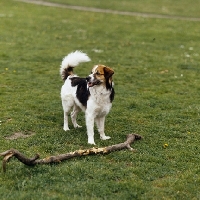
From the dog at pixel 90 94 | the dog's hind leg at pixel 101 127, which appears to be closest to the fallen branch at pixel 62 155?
the dog's hind leg at pixel 101 127

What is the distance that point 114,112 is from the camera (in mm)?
9734

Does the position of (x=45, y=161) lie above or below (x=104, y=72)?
below

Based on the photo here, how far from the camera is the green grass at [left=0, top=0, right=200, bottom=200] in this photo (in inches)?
232

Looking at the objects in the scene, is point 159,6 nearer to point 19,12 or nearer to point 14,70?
point 19,12

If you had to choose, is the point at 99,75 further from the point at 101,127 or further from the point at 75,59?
the point at 75,59

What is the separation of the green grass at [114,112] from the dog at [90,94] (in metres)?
0.36

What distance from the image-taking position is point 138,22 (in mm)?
25078

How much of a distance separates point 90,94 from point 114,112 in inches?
81.5

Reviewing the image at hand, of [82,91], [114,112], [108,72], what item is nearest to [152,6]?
[114,112]

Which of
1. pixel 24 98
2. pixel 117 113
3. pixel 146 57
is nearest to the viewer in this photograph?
pixel 117 113

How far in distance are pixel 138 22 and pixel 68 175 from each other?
20.0 metres

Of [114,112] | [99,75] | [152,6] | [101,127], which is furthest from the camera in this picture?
[152,6]

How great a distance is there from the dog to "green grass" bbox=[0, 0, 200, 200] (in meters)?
0.36

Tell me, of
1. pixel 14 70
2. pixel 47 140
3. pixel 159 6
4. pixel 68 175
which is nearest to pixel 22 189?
Answer: pixel 68 175
